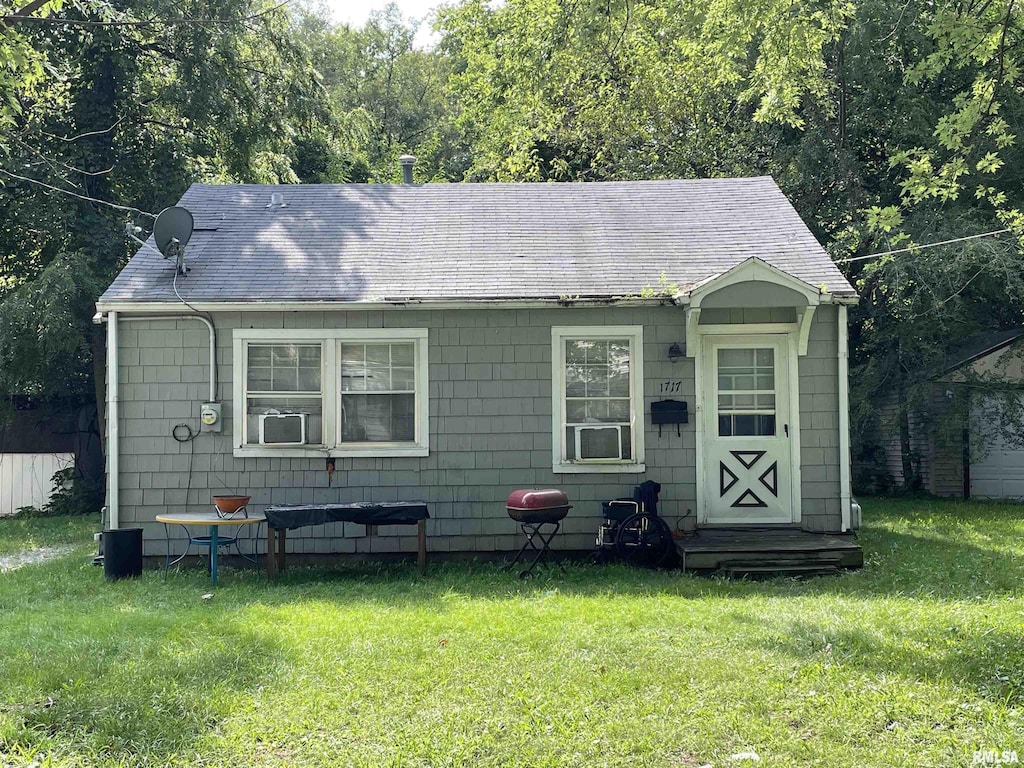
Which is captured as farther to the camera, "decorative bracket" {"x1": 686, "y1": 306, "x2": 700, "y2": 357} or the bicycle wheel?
"decorative bracket" {"x1": 686, "y1": 306, "x2": 700, "y2": 357}

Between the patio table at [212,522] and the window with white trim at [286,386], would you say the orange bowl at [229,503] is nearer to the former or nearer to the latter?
the patio table at [212,522]

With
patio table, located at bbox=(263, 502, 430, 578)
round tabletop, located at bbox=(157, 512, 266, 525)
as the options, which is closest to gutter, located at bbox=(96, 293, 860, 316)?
patio table, located at bbox=(263, 502, 430, 578)

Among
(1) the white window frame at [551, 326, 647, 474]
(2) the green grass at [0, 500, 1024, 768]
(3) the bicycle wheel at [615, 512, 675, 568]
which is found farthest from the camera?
(1) the white window frame at [551, 326, 647, 474]

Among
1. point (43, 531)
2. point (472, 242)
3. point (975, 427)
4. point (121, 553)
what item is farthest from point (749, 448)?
point (43, 531)

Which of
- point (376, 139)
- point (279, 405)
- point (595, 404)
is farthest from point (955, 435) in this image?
point (376, 139)

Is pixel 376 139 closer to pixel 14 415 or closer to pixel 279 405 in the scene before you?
pixel 14 415

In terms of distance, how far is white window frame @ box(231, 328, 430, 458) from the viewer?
9.99 m

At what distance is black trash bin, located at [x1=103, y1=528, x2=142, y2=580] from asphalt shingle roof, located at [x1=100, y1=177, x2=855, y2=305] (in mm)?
2274

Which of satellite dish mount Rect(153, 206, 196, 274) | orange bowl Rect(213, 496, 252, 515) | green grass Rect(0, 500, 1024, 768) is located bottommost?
green grass Rect(0, 500, 1024, 768)

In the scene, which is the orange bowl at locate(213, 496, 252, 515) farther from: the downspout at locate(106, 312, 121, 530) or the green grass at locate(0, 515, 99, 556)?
the green grass at locate(0, 515, 99, 556)

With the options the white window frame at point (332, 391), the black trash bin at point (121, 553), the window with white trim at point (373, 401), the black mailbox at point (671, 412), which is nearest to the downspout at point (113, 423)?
the black trash bin at point (121, 553)

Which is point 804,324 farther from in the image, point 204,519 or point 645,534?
point 204,519

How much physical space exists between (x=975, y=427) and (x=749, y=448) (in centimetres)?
782

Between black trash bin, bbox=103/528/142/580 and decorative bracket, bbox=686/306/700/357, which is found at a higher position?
decorative bracket, bbox=686/306/700/357
